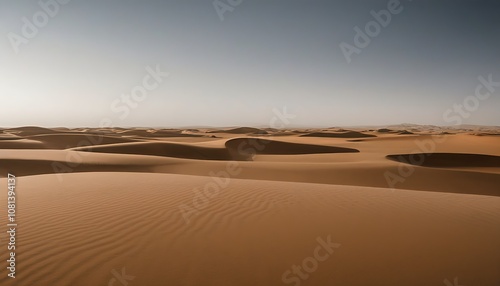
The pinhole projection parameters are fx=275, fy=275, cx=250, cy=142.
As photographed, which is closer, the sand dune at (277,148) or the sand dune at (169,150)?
the sand dune at (169,150)

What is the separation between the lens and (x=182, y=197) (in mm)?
6922

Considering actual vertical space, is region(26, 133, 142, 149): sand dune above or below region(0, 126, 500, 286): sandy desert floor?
above

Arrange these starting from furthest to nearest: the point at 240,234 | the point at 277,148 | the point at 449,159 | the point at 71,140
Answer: the point at 71,140
the point at 277,148
the point at 449,159
the point at 240,234

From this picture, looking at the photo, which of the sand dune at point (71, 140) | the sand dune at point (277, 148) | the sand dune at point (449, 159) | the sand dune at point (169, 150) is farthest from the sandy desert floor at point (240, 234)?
the sand dune at point (71, 140)

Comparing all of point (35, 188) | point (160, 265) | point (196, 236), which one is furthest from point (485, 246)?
point (35, 188)

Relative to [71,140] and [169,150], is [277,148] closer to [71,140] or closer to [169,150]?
[169,150]

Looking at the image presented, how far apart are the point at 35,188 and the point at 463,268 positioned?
9.47m

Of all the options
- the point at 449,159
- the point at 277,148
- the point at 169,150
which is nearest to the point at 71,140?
the point at 169,150

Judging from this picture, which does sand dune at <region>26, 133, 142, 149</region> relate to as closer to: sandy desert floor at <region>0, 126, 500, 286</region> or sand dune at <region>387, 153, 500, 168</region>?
sandy desert floor at <region>0, 126, 500, 286</region>

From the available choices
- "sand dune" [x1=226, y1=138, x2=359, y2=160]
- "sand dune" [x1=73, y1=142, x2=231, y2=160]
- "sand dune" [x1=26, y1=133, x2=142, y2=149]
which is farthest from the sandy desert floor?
"sand dune" [x1=26, y1=133, x2=142, y2=149]

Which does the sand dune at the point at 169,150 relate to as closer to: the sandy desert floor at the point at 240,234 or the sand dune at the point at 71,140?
the sand dune at the point at 71,140

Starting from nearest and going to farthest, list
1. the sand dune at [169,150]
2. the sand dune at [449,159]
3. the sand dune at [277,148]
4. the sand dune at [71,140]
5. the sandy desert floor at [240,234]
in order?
the sandy desert floor at [240,234], the sand dune at [449,159], the sand dune at [169,150], the sand dune at [277,148], the sand dune at [71,140]

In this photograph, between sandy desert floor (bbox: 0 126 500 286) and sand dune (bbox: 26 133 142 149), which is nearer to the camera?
sandy desert floor (bbox: 0 126 500 286)

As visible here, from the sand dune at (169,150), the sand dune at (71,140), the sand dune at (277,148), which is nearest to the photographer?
the sand dune at (169,150)
